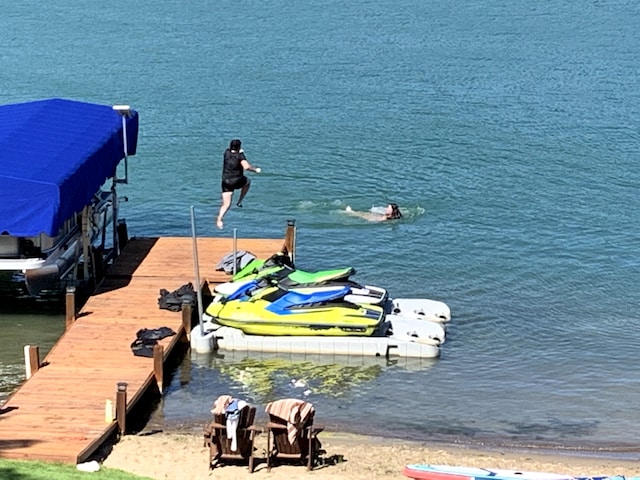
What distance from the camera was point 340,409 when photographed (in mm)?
22469

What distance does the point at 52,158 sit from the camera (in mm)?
25859

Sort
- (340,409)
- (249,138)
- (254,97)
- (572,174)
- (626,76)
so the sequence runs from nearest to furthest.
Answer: (340,409)
(572,174)
(249,138)
(254,97)
(626,76)

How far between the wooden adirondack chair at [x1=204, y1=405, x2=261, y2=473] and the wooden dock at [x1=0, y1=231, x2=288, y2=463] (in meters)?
1.87

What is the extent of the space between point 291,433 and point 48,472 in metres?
3.62

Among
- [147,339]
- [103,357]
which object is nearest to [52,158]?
[147,339]

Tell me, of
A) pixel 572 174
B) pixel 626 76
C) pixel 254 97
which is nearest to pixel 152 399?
pixel 572 174

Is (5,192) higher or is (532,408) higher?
(5,192)

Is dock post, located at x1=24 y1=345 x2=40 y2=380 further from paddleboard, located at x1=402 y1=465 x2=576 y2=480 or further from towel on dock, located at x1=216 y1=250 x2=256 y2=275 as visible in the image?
paddleboard, located at x1=402 y1=465 x2=576 y2=480

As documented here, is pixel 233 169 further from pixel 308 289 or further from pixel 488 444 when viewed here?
pixel 488 444

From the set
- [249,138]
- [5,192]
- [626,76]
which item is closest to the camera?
A: [5,192]

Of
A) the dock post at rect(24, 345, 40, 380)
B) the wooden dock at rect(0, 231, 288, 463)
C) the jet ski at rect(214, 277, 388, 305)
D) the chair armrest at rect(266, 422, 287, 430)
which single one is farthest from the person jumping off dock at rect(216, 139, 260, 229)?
the chair armrest at rect(266, 422, 287, 430)

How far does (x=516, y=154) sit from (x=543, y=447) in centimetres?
2399

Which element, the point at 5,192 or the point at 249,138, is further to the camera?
the point at 249,138

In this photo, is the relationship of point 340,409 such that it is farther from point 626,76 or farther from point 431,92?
point 626,76
